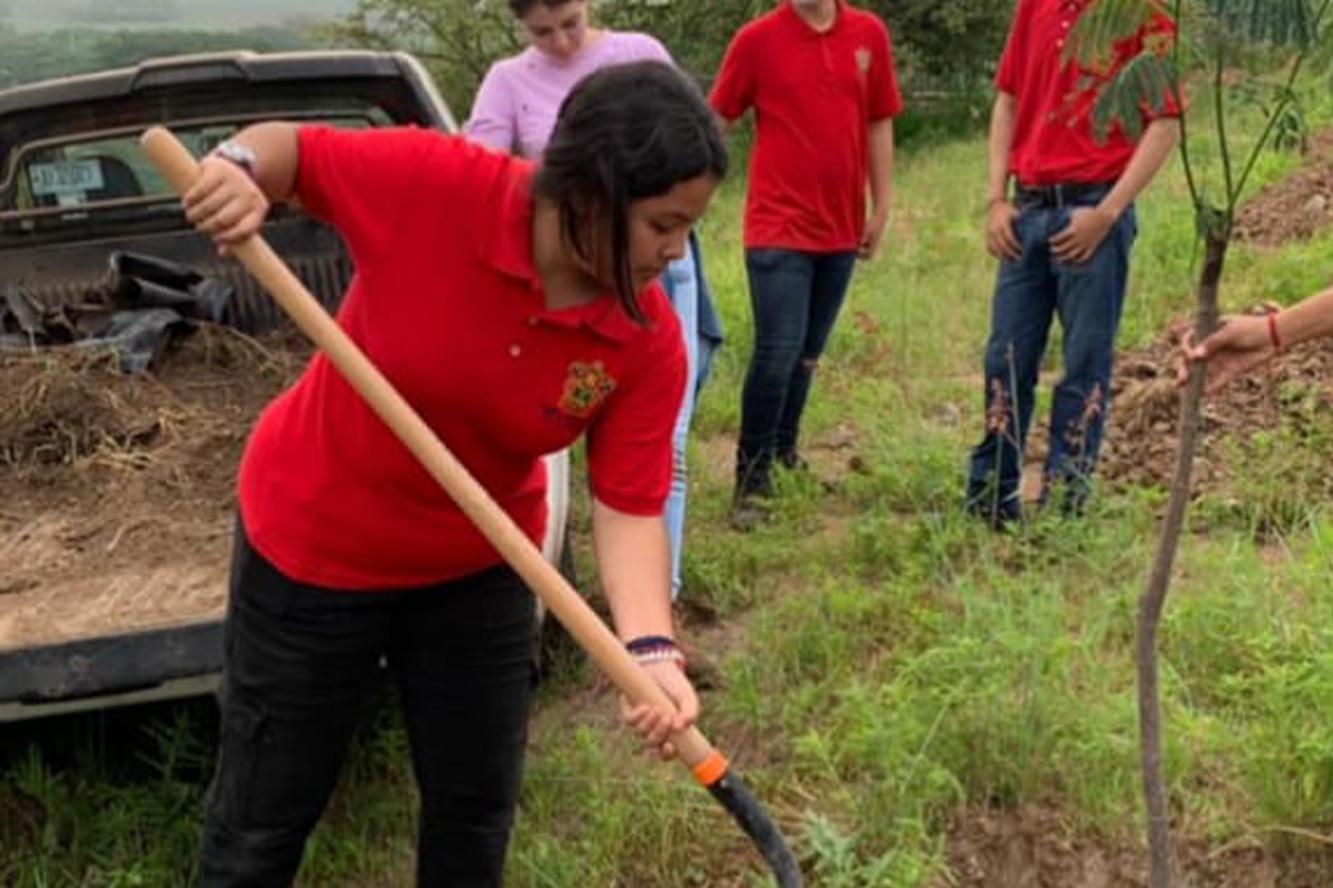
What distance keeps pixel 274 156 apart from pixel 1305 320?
1451 millimetres

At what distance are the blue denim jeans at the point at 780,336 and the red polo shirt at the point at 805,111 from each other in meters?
0.07

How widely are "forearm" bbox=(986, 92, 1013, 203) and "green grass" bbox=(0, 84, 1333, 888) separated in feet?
2.97

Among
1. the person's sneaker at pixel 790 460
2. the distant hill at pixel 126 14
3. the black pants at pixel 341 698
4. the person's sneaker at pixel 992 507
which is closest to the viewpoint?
the black pants at pixel 341 698

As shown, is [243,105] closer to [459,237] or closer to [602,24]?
[459,237]

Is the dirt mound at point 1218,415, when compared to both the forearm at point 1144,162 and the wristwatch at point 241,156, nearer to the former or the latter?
the forearm at point 1144,162

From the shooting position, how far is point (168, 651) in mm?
2369

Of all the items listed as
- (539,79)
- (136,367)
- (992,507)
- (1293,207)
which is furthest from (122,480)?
(1293,207)

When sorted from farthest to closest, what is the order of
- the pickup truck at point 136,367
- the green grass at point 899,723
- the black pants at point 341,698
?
1. the green grass at point 899,723
2. the pickup truck at point 136,367
3. the black pants at point 341,698

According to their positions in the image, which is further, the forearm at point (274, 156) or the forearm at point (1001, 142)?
the forearm at point (1001, 142)

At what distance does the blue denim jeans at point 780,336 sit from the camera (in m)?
4.16

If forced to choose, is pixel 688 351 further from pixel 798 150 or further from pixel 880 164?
pixel 880 164

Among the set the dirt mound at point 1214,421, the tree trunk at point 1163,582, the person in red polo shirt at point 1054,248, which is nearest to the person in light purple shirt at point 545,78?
the person in red polo shirt at point 1054,248

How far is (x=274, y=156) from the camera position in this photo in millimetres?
1698

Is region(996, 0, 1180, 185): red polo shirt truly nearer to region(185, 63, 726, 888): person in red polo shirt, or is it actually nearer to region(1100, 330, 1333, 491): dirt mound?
region(1100, 330, 1333, 491): dirt mound
